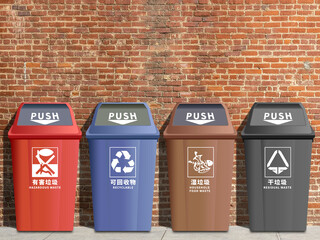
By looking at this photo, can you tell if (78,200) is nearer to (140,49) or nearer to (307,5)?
(140,49)

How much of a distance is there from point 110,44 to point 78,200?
206cm

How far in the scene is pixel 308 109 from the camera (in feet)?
25.5

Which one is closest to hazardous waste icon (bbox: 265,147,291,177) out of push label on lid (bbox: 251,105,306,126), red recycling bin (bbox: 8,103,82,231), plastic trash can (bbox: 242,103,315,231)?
plastic trash can (bbox: 242,103,315,231)

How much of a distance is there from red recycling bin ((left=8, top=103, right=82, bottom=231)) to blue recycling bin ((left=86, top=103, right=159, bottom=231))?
10.8 inches

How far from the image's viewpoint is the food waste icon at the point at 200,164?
7164 mm

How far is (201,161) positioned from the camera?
717 centimetres

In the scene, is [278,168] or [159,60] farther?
[159,60]

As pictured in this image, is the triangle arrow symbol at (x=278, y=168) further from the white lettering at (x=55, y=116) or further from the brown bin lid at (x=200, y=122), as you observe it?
the white lettering at (x=55, y=116)

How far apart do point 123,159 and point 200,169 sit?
3.01ft

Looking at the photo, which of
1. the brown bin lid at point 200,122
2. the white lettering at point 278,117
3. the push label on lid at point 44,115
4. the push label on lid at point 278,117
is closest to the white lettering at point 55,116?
the push label on lid at point 44,115

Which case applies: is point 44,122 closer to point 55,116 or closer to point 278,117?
point 55,116

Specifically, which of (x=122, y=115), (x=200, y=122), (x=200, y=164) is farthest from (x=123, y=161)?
(x=200, y=122)

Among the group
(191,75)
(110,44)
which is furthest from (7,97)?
(191,75)

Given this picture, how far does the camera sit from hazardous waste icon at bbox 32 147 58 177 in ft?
23.7
